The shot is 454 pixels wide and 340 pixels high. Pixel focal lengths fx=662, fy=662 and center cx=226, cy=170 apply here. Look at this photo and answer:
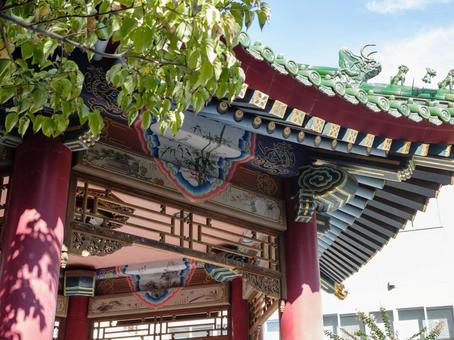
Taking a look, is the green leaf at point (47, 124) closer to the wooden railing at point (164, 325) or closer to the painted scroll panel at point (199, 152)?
the painted scroll panel at point (199, 152)

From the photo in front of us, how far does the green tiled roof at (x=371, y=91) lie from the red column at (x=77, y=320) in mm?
5830

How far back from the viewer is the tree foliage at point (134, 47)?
3.25 m

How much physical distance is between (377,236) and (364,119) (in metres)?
3.51

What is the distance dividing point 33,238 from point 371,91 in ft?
11.6

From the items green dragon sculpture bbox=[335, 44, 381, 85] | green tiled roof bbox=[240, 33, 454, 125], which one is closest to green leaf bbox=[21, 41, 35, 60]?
green tiled roof bbox=[240, 33, 454, 125]

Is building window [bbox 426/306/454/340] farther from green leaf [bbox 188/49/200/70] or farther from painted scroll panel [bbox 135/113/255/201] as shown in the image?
green leaf [bbox 188/49/200/70]

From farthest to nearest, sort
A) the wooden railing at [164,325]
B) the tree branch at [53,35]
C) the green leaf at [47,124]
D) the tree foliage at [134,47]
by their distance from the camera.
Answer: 1. the wooden railing at [164,325]
2. the green leaf at [47,124]
3. the tree foliage at [134,47]
4. the tree branch at [53,35]

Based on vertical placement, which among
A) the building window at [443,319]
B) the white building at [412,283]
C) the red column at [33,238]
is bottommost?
the red column at [33,238]

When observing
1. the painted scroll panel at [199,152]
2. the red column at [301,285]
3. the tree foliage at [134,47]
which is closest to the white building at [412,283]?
the red column at [301,285]

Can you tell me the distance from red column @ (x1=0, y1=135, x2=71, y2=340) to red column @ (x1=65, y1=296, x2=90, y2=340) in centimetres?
529

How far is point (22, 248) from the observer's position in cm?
510

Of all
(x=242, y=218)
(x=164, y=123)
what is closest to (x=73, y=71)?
(x=164, y=123)

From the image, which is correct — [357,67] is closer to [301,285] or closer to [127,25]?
[301,285]

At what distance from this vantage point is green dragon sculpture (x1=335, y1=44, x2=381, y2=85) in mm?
6691
